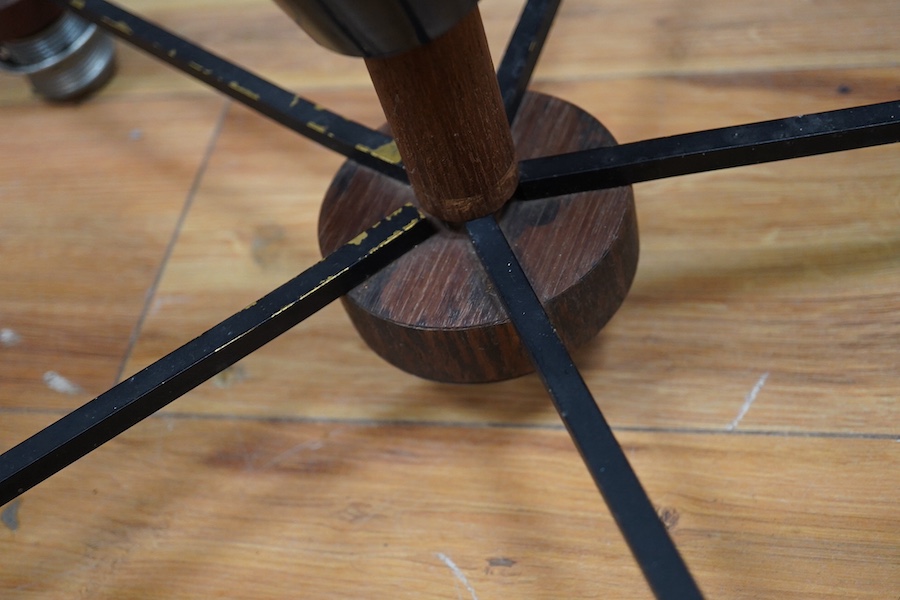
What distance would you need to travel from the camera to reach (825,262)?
0.77 m

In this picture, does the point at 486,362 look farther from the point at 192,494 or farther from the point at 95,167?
the point at 95,167

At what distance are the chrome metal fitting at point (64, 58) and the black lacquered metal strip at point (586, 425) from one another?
25.1 inches

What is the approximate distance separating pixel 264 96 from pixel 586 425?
404 mm

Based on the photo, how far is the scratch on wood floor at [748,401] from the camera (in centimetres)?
70

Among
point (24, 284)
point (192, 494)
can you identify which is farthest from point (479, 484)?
point (24, 284)

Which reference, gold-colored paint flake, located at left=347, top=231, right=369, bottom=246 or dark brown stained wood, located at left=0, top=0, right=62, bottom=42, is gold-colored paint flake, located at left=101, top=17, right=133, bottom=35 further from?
gold-colored paint flake, located at left=347, top=231, right=369, bottom=246

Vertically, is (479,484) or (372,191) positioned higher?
(372,191)

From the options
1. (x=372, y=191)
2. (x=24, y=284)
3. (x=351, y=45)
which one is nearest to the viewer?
(x=351, y=45)

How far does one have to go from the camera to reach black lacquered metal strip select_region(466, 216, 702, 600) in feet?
1.57

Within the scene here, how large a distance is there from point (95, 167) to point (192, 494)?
44 cm

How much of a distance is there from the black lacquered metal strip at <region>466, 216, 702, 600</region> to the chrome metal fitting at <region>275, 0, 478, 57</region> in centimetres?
16

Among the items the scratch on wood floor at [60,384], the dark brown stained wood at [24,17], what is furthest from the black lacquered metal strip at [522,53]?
the dark brown stained wood at [24,17]

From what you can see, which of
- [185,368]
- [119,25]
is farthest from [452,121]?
[119,25]

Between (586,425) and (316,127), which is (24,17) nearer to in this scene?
(316,127)
